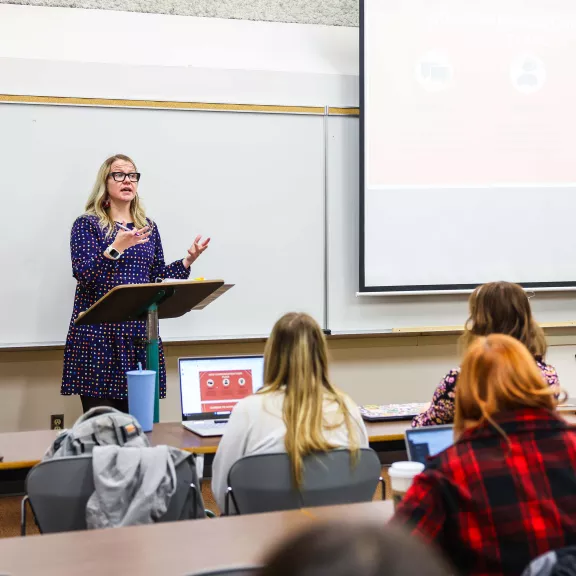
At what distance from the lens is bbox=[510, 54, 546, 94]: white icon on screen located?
16.4 ft

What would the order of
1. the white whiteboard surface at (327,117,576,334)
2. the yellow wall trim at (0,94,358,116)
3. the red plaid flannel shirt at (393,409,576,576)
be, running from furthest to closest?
the white whiteboard surface at (327,117,576,334) → the yellow wall trim at (0,94,358,116) → the red plaid flannel shirt at (393,409,576,576)

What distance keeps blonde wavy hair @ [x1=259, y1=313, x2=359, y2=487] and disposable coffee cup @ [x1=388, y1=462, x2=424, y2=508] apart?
410 millimetres

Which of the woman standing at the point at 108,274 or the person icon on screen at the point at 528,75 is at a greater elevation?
the person icon on screen at the point at 528,75

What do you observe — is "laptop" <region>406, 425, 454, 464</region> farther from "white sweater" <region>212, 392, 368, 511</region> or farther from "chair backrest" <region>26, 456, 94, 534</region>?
"chair backrest" <region>26, 456, 94, 534</region>

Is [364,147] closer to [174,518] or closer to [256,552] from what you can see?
[174,518]

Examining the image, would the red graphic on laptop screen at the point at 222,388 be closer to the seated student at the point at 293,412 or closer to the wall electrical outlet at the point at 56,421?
the seated student at the point at 293,412

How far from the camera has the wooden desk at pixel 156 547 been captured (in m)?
1.51

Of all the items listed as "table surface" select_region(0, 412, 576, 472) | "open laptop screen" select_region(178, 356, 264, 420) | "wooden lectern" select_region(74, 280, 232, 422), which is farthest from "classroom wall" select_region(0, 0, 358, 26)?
"table surface" select_region(0, 412, 576, 472)

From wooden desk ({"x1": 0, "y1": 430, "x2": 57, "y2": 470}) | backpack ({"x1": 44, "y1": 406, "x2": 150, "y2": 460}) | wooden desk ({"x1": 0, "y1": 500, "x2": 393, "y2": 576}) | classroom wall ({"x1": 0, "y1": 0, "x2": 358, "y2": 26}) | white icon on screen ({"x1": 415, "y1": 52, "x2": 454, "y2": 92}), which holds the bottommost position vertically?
wooden desk ({"x1": 0, "y1": 430, "x2": 57, "y2": 470})

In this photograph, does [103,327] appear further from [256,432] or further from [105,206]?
[256,432]

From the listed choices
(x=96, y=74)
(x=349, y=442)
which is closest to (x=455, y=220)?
(x=96, y=74)

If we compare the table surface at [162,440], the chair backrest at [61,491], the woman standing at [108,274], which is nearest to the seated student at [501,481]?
the chair backrest at [61,491]

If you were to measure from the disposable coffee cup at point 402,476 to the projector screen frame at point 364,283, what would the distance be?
3079mm

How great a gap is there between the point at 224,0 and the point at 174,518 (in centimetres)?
347
